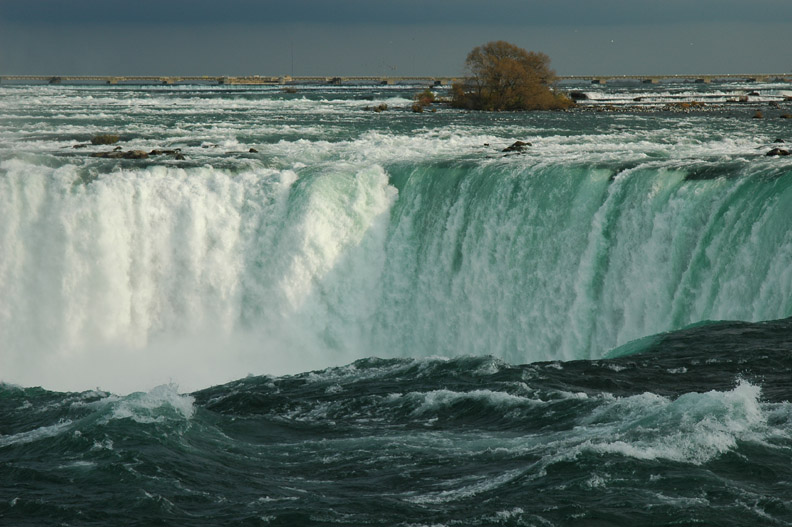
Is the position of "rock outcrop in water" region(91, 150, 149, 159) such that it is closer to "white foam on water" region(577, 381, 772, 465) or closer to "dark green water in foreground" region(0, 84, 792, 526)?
"dark green water in foreground" region(0, 84, 792, 526)

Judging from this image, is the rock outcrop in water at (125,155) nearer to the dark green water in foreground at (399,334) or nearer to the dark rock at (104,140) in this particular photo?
the dark green water in foreground at (399,334)

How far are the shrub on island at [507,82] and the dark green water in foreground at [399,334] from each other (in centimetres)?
2684

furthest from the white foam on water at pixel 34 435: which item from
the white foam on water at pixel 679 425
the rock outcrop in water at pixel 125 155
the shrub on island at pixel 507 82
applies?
the shrub on island at pixel 507 82

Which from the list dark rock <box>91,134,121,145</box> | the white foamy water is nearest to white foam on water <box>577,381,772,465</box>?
the white foamy water

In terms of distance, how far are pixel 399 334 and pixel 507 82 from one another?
40995mm

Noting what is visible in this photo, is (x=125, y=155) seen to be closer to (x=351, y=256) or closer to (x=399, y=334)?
(x=351, y=256)

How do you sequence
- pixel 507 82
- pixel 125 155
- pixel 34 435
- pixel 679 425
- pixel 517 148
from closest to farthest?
1. pixel 679 425
2. pixel 34 435
3. pixel 125 155
4. pixel 517 148
5. pixel 507 82

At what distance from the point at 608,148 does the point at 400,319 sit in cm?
1047

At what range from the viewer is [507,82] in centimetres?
6103

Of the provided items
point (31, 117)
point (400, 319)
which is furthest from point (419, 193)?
point (31, 117)

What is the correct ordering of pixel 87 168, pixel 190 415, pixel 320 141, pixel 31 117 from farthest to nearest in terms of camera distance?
pixel 31 117 → pixel 320 141 → pixel 87 168 → pixel 190 415

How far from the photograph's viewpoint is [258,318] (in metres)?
23.7

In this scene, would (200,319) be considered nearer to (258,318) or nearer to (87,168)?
(258,318)

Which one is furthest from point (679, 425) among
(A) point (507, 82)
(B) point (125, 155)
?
(A) point (507, 82)
